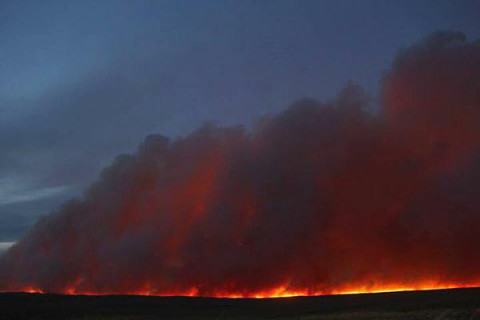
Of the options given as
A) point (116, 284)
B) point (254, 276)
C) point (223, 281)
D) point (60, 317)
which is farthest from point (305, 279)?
point (60, 317)

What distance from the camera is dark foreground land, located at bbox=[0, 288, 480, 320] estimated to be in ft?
107

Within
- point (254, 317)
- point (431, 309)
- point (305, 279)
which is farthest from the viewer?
point (305, 279)

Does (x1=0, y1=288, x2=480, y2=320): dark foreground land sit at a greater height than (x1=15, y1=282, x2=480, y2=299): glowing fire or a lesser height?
lesser

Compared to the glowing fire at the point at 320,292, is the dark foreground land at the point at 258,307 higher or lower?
lower

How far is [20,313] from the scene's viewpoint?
137 feet

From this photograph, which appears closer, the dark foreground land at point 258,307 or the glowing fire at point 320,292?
the dark foreground land at point 258,307

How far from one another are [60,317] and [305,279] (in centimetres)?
3562

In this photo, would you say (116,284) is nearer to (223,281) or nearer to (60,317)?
(223,281)

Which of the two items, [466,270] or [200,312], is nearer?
[200,312]

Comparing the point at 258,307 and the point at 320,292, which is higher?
the point at 320,292

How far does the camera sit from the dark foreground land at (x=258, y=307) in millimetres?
32750

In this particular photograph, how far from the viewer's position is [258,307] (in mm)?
45281

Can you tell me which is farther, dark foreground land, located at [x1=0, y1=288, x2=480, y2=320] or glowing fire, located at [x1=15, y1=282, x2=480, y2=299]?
glowing fire, located at [x1=15, y1=282, x2=480, y2=299]

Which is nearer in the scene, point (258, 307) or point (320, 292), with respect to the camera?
point (258, 307)
